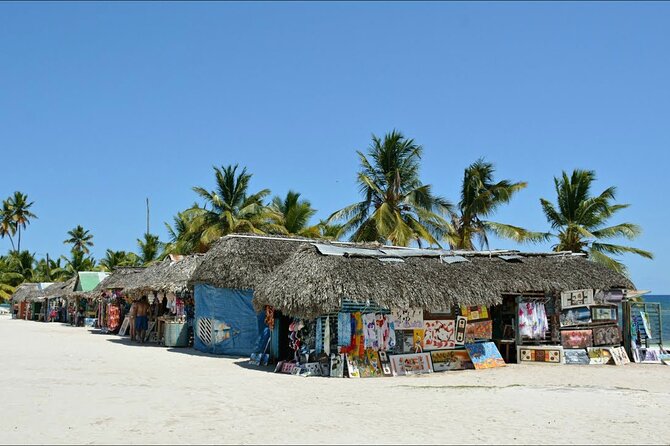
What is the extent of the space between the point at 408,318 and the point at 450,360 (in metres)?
1.61

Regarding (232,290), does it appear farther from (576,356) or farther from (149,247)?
(149,247)

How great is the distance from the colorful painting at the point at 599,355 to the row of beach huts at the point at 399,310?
3 cm

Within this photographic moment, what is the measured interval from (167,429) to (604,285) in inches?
537

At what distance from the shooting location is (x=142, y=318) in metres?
24.7

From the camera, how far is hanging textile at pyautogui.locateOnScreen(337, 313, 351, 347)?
13.6 metres

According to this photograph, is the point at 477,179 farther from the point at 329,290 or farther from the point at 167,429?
the point at 167,429

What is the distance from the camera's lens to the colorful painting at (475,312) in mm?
15305

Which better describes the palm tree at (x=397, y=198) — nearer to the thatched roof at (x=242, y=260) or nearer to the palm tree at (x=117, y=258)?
the thatched roof at (x=242, y=260)

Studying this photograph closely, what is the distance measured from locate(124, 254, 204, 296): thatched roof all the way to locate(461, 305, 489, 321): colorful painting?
9.26 meters

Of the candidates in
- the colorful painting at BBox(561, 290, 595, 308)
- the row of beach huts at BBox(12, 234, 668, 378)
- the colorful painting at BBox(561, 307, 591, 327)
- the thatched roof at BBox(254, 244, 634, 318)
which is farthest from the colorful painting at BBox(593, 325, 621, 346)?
the thatched roof at BBox(254, 244, 634, 318)

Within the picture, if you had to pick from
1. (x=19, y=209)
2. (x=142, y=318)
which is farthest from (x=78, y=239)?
(x=142, y=318)

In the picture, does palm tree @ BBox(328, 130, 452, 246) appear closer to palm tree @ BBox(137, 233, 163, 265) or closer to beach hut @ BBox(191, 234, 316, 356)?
beach hut @ BBox(191, 234, 316, 356)

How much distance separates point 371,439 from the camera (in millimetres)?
7398

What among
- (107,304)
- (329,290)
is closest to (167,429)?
(329,290)
